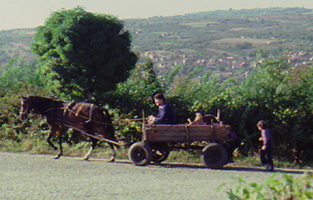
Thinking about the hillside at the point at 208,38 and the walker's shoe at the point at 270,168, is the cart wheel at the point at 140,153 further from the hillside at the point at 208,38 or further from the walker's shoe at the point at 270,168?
the hillside at the point at 208,38

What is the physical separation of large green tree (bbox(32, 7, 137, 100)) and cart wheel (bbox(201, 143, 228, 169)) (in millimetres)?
4544

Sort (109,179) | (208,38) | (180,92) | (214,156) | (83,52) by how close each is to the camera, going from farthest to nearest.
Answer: (208,38)
(180,92)
(83,52)
(214,156)
(109,179)

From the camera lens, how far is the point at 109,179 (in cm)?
990

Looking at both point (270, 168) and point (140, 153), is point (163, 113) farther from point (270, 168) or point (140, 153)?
point (270, 168)

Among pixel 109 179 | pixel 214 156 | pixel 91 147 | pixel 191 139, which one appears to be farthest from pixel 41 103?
pixel 214 156

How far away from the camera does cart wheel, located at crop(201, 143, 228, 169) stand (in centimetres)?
1109

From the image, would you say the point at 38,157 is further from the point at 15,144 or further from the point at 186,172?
the point at 186,172

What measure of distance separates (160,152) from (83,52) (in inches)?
160

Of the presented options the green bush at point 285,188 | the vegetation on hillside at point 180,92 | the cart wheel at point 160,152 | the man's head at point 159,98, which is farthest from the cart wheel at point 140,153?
the green bush at point 285,188

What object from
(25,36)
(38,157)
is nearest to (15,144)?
(38,157)

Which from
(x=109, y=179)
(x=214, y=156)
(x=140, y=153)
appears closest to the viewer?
(x=109, y=179)

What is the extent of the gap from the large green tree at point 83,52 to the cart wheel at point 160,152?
331 cm

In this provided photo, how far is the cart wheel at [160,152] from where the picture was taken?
1190 centimetres

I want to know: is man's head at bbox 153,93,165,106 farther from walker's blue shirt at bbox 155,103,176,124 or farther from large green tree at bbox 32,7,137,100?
large green tree at bbox 32,7,137,100
